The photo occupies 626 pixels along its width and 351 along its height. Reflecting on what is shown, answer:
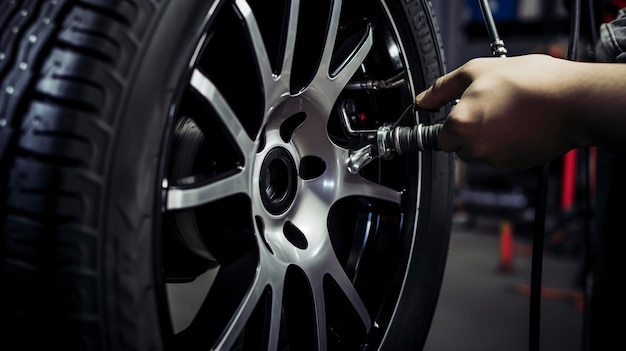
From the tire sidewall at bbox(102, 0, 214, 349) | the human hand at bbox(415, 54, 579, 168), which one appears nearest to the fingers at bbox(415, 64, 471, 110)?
the human hand at bbox(415, 54, 579, 168)

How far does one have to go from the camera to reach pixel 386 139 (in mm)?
665

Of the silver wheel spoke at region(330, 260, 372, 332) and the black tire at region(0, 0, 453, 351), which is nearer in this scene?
the black tire at region(0, 0, 453, 351)

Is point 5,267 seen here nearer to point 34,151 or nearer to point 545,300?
point 34,151

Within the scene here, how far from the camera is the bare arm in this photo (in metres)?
0.50

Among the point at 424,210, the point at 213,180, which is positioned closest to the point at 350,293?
the point at 424,210

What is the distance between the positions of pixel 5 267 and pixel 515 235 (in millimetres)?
3697

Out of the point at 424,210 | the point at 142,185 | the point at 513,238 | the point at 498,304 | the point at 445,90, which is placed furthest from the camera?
the point at 513,238

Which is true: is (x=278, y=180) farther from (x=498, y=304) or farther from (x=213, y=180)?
(x=498, y=304)

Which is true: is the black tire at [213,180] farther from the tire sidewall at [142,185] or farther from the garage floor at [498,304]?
the garage floor at [498,304]

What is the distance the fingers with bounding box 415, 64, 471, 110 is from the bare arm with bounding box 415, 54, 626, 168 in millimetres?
21

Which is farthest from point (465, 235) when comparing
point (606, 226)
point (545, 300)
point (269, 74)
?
point (269, 74)

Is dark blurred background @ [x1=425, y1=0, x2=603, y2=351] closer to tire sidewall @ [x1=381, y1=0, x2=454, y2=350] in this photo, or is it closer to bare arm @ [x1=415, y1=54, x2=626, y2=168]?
tire sidewall @ [x1=381, y1=0, x2=454, y2=350]

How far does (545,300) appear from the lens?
6.92 feet

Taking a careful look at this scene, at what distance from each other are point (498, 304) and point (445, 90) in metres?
1.66
